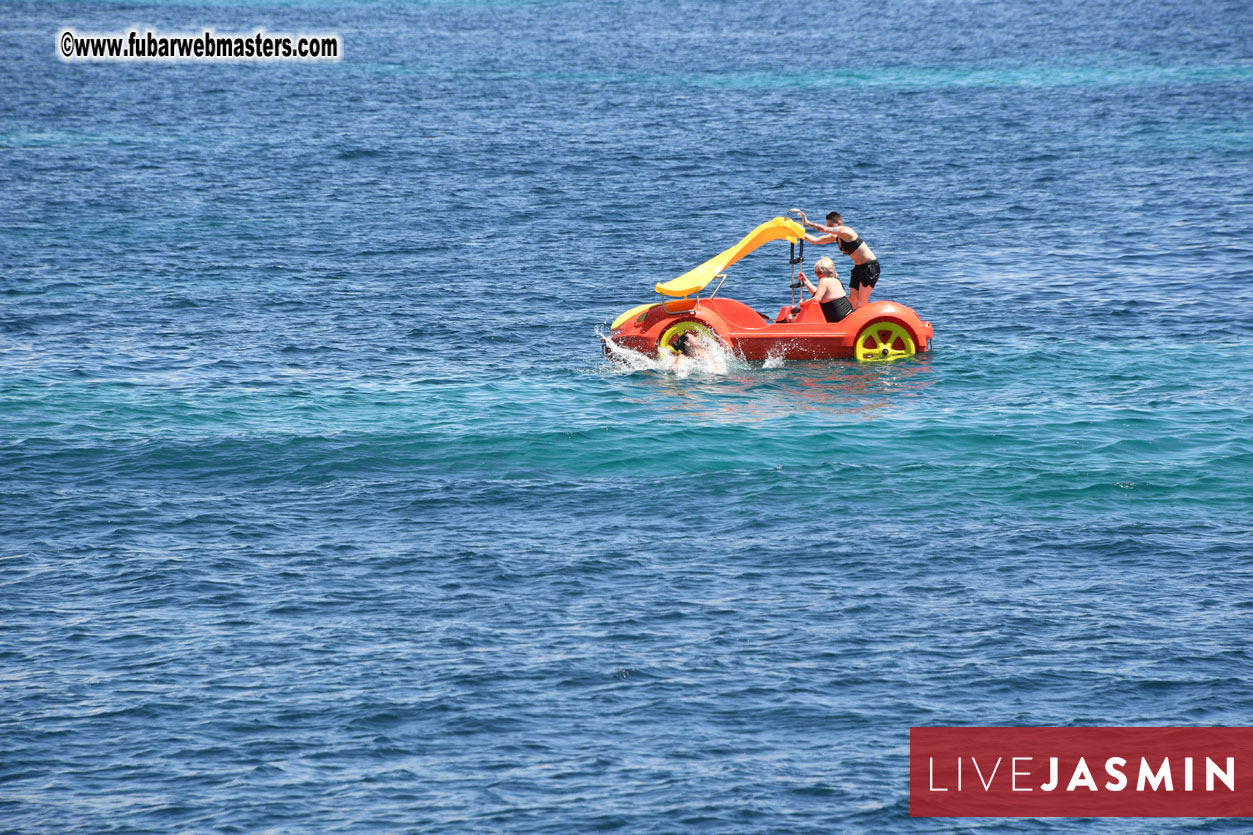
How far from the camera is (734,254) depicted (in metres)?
23.7

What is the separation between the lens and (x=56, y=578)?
52.6 ft

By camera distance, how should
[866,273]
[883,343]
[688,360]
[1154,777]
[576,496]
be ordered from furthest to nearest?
1. [883,343]
2. [866,273]
3. [688,360]
4. [576,496]
5. [1154,777]

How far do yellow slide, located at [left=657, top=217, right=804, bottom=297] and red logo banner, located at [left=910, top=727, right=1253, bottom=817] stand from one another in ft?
37.6

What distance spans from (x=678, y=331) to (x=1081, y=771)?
40.2ft

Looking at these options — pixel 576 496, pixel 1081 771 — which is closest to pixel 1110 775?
pixel 1081 771

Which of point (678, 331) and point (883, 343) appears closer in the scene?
point (678, 331)

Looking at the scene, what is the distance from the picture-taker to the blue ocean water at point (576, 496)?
41.0ft

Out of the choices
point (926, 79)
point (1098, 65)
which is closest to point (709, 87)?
point (926, 79)

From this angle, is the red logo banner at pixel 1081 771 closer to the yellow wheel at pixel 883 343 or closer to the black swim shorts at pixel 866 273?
the yellow wheel at pixel 883 343

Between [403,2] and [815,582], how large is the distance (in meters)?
110

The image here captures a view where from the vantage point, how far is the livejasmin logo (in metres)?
12.2

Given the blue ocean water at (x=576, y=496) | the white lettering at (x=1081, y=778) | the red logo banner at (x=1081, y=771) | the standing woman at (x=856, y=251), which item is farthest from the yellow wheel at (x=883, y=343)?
the white lettering at (x=1081, y=778)

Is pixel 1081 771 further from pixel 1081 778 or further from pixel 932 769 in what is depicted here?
pixel 932 769

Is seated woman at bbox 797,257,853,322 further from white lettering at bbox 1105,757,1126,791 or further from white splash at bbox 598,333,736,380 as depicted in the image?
white lettering at bbox 1105,757,1126,791
